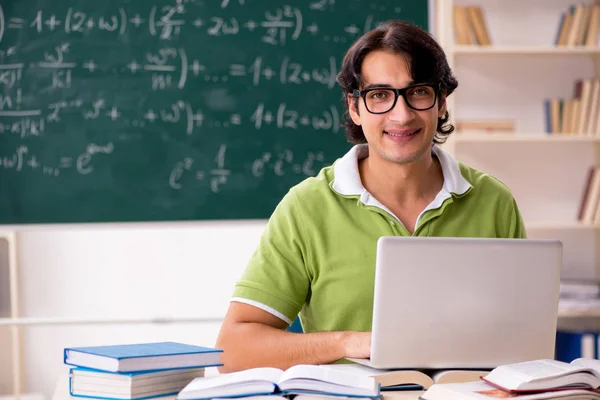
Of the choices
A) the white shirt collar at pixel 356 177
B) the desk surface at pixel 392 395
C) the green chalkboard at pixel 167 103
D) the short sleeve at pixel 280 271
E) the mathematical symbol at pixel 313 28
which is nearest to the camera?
the desk surface at pixel 392 395

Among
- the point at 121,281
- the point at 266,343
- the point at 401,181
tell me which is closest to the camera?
the point at 266,343

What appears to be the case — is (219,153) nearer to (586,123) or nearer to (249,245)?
(249,245)

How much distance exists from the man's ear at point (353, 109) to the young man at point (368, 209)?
2 cm

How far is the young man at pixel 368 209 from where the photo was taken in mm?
1900

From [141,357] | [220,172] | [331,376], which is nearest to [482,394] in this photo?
[331,376]

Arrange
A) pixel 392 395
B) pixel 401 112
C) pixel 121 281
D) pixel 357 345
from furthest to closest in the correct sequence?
1. pixel 121 281
2. pixel 401 112
3. pixel 357 345
4. pixel 392 395

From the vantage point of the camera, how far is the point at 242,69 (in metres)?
3.42

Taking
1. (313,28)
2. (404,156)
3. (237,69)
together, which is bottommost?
(404,156)

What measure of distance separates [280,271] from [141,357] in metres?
0.59

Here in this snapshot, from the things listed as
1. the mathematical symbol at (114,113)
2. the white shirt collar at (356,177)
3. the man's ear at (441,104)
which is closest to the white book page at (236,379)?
the white shirt collar at (356,177)

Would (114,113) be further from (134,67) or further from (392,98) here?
(392,98)

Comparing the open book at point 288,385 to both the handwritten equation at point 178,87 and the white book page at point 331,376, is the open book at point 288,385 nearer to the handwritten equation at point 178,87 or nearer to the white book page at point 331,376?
the white book page at point 331,376

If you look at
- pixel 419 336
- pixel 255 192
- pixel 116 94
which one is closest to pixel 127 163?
pixel 116 94

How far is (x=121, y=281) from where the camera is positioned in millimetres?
3719
